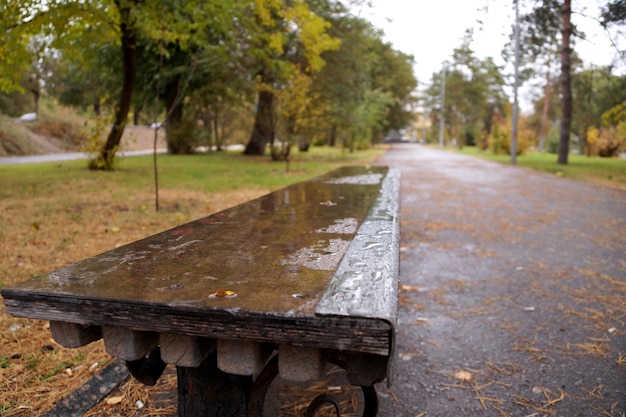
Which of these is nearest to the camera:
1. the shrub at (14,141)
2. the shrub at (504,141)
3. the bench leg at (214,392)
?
the bench leg at (214,392)

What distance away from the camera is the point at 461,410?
2094 millimetres

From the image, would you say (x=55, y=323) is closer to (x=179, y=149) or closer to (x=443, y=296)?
(x=443, y=296)

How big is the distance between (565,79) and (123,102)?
48.9 feet

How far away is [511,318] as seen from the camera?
3.15 m

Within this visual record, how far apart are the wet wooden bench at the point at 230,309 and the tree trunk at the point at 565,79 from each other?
658 inches

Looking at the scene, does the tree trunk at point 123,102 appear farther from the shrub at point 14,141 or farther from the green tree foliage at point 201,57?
the shrub at point 14,141

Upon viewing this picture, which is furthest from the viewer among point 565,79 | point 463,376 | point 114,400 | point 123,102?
point 565,79

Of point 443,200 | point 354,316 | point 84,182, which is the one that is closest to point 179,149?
point 84,182

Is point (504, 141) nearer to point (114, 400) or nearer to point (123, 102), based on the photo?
point (123, 102)

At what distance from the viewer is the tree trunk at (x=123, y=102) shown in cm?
1116

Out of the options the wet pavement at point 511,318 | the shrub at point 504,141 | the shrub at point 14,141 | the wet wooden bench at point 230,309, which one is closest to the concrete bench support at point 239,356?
the wet wooden bench at point 230,309

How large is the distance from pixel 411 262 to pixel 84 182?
7667 mm

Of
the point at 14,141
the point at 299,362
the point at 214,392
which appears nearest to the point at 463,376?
the point at 214,392

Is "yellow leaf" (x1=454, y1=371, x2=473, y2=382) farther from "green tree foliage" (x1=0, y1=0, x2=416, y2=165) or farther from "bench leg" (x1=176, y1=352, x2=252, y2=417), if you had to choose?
"green tree foliage" (x1=0, y1=0, x2=416, y2=165)
